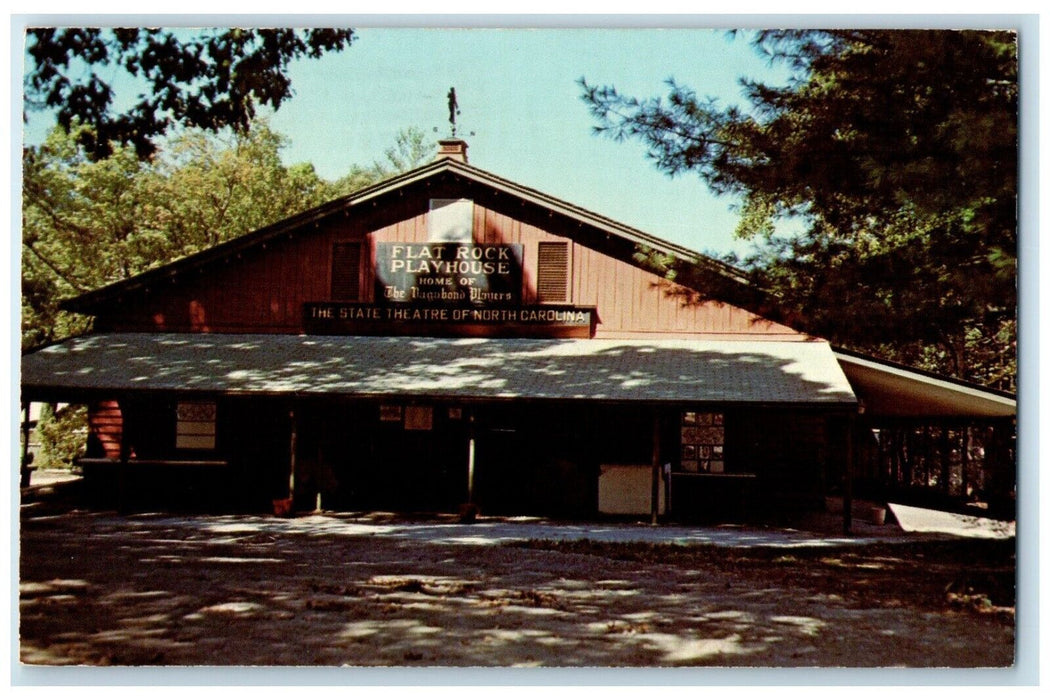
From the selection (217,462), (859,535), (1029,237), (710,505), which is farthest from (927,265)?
(217,462)

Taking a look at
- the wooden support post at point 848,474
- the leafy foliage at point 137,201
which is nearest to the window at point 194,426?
the leafy foliage at point 137,201

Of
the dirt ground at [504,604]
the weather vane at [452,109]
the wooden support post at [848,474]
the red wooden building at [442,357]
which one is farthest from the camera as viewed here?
the red wooden building at [442,357]

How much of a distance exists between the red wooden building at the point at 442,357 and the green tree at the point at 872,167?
4.52 m

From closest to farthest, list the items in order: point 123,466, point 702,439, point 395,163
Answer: point 123,466 → point 702,439 → point 395,163

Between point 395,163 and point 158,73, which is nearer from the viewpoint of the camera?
point 158,73

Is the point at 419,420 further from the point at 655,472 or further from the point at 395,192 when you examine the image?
the point at 655,472

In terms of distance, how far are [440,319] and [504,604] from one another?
8484mm

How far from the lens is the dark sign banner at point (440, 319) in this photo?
16.0m

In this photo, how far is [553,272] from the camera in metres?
16.0

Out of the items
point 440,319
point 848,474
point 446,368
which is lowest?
point 848,474

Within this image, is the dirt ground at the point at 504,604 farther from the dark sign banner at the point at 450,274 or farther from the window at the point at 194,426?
the dark sign banner at the point at 450,274

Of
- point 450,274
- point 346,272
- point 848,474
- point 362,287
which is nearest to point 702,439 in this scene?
point 848,474

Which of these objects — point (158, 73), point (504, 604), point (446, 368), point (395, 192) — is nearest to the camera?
point (504, 604)

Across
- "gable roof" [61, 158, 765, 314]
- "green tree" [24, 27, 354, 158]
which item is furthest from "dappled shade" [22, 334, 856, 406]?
"green tree" [24, 27, 354, 158]
